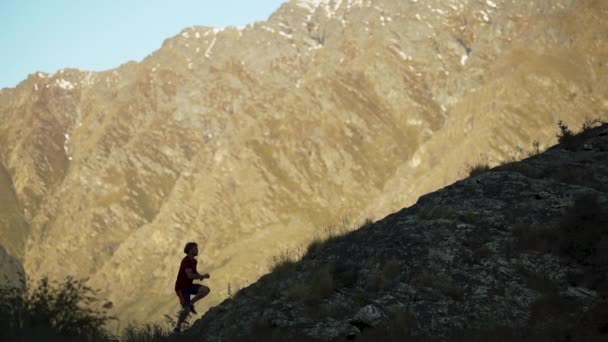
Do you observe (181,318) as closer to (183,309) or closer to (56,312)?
(183,309)

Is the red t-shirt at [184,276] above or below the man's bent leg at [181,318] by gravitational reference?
above

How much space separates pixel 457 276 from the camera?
1596cm

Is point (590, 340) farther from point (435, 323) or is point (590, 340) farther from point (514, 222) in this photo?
point (514, 222)

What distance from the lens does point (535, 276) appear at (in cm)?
1566

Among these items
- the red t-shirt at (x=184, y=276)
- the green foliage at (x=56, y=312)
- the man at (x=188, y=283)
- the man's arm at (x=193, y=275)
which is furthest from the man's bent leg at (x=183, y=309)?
the green foliage at (x=56, y=312)

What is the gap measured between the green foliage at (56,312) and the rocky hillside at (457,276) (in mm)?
2139

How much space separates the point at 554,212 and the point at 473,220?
1819mm

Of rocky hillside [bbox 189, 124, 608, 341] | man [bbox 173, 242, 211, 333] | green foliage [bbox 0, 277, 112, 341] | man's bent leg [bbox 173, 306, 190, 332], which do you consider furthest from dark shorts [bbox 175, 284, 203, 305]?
green foliage [bbox 0, 277, 112, 341]

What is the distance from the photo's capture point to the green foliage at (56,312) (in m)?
15.3

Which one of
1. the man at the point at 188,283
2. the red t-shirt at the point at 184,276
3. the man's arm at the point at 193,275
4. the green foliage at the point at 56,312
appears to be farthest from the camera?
the red t-shirt at the point at 184,276

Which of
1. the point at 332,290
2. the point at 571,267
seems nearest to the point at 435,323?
the point at 332,290

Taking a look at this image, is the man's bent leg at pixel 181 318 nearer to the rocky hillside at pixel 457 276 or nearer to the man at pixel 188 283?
the man at pixel 188 283

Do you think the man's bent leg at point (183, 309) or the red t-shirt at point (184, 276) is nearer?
the man's bent leg at point (183, 309)

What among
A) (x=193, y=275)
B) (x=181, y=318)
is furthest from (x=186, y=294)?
(x=181, y=318)
